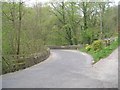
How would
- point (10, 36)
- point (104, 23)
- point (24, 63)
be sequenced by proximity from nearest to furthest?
1. point (24, 63)
2. point (10, 36)
3. point (104, 23)

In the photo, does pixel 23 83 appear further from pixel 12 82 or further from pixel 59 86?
pixel 59 86

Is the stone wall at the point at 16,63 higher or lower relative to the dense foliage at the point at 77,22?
lower

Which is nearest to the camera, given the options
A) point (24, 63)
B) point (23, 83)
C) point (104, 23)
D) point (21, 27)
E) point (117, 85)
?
point (117, 85)

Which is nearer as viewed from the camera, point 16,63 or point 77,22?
point 16,63

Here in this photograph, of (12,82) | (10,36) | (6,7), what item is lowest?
(12,82)

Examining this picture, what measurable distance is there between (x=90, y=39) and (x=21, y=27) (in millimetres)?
32284

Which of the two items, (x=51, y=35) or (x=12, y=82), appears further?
(x=51, y=35)

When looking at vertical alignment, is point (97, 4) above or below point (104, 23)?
above

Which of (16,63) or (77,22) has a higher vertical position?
(77,22)

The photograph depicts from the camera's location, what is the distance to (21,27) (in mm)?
23656

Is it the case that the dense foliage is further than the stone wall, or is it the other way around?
the dense foliage

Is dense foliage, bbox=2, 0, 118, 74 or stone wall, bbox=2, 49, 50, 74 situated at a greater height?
dense foliage, bbox=2, 0, 118, 74

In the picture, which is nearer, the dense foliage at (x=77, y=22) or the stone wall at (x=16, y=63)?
the stone wall at (x=16, y=63)

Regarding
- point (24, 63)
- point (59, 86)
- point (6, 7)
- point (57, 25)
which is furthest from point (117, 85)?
point (57, 25)
